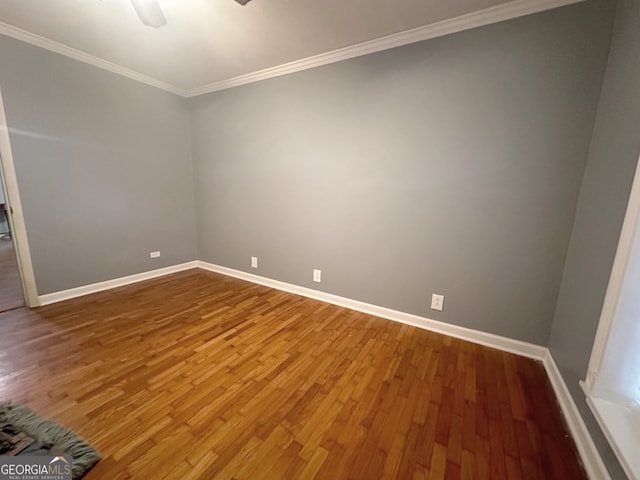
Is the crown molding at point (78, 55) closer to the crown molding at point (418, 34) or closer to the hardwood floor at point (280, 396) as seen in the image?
the crown molding at point (418, 34)

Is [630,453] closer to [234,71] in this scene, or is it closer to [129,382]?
[129,382]

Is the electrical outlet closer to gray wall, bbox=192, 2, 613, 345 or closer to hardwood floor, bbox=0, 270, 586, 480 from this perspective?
gray wall, bbox=192, 2, 613, 345

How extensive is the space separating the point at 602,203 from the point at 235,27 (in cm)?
271

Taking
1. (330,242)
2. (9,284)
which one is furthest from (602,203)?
(9,284)

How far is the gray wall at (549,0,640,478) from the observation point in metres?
1.13

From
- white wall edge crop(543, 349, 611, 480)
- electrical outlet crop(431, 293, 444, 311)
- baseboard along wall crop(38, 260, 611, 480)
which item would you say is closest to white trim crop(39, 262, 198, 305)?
baseboard along wall crop(38, 260, 611, 480)

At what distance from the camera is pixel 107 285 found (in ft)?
9.25

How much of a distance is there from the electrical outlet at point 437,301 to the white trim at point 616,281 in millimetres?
956

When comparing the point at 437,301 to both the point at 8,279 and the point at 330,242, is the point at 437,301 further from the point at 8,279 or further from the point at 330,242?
the point at 8,279

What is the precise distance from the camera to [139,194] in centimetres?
301

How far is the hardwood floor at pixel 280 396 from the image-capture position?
1059mm

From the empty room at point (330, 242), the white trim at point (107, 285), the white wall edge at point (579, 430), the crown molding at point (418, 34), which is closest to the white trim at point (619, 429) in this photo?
the empty room at point (330, 242)

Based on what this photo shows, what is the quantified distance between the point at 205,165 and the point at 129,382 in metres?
2.66

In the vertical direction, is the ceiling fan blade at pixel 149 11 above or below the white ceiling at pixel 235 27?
below
